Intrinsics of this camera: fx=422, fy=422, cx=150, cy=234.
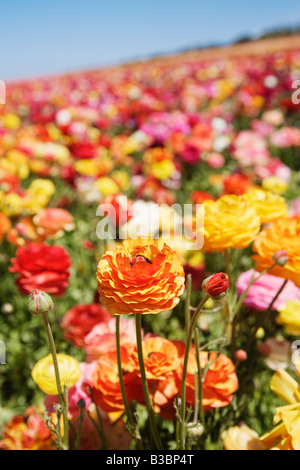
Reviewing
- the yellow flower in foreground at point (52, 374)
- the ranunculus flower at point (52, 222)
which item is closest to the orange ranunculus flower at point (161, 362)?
the yellow flower in foreground at point (52, 374)

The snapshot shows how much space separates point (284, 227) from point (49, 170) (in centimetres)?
191

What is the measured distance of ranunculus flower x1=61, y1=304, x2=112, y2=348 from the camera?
0.88m

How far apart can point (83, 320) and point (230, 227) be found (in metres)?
0.41

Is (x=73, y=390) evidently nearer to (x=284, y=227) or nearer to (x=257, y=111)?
(x=284, y=227)

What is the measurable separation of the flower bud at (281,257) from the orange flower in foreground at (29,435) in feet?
1.49

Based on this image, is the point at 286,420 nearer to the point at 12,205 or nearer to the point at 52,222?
the point at 52,222

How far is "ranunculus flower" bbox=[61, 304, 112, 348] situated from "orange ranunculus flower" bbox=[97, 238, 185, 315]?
395 mm

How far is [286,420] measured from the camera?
0.53 metres

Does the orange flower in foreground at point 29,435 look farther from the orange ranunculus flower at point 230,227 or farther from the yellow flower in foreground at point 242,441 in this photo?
the orange ranunculus flower at point 230,227

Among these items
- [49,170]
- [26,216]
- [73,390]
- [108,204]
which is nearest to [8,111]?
[49,170]

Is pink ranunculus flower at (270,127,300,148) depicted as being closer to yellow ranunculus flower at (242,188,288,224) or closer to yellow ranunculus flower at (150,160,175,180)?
yellow ranunculus flower at (150,160,175,180)

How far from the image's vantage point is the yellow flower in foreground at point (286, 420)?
0.52m

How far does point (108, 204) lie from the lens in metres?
0.94

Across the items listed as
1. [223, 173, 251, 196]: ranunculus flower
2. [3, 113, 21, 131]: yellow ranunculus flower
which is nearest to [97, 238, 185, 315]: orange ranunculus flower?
[223, 173, 251, 196]: ranunculus flower
